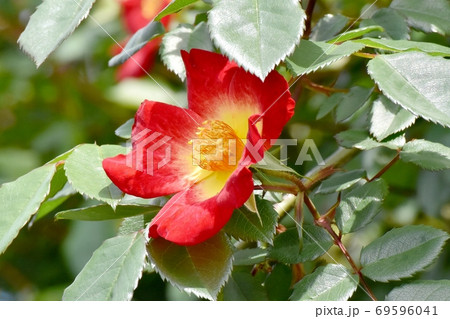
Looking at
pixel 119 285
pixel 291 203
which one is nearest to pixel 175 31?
pixel 291 203

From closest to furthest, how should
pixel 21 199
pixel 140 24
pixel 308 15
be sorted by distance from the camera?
pixel 21 199 < pixel 308 15 < pixel 140 24

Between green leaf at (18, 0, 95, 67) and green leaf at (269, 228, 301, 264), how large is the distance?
0.36 metres

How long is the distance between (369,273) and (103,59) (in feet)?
3.88

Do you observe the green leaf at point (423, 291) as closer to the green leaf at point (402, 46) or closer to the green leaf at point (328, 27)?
the green leaf at point (402, 46)

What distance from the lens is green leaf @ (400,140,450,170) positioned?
831 mm

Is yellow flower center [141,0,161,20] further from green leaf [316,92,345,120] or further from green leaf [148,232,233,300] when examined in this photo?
green leaf [148,232,233,300]

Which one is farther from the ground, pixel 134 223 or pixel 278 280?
pixel 134 223

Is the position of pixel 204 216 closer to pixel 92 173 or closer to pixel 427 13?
pixel 92 173

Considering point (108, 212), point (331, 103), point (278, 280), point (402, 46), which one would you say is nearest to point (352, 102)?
point (331, 103)

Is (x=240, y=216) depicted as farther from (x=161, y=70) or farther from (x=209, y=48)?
(x=161, y=70)

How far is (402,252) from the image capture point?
771 millimetres

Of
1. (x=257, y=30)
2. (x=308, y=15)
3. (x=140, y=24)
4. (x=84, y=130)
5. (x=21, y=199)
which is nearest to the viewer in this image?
(x=257, y=30)

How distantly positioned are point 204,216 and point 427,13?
491mm

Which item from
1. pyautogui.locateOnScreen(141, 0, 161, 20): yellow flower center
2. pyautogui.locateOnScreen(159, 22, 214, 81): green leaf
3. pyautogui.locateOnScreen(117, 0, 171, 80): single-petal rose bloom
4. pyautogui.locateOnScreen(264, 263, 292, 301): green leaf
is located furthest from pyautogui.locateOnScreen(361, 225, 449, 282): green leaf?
pyautogui.locateOnScreen(141, 0, 161, 20): yellow flower center
